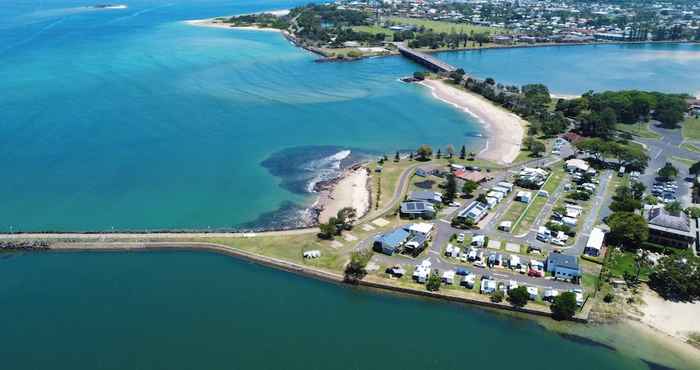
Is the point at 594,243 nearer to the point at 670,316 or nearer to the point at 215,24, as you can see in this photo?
the point at 670,316

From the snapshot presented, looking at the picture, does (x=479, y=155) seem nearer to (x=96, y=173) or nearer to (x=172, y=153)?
(x=172, y=153)

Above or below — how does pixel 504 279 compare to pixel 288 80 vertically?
below

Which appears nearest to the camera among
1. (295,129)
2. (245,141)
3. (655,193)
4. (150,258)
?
(150,258)

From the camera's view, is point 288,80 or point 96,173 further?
point 288,80

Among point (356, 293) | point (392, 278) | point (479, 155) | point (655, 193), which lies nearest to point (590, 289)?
point (392, 278)

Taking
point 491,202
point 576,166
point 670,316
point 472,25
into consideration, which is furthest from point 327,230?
point 472,25

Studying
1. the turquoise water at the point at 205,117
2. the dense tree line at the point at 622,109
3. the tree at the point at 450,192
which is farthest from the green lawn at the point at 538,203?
the dense tree line at the point at 622,109

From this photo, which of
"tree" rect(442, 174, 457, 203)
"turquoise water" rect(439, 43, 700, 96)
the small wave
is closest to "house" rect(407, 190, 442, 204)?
"tree" rect(442, 174, 457, 203)
